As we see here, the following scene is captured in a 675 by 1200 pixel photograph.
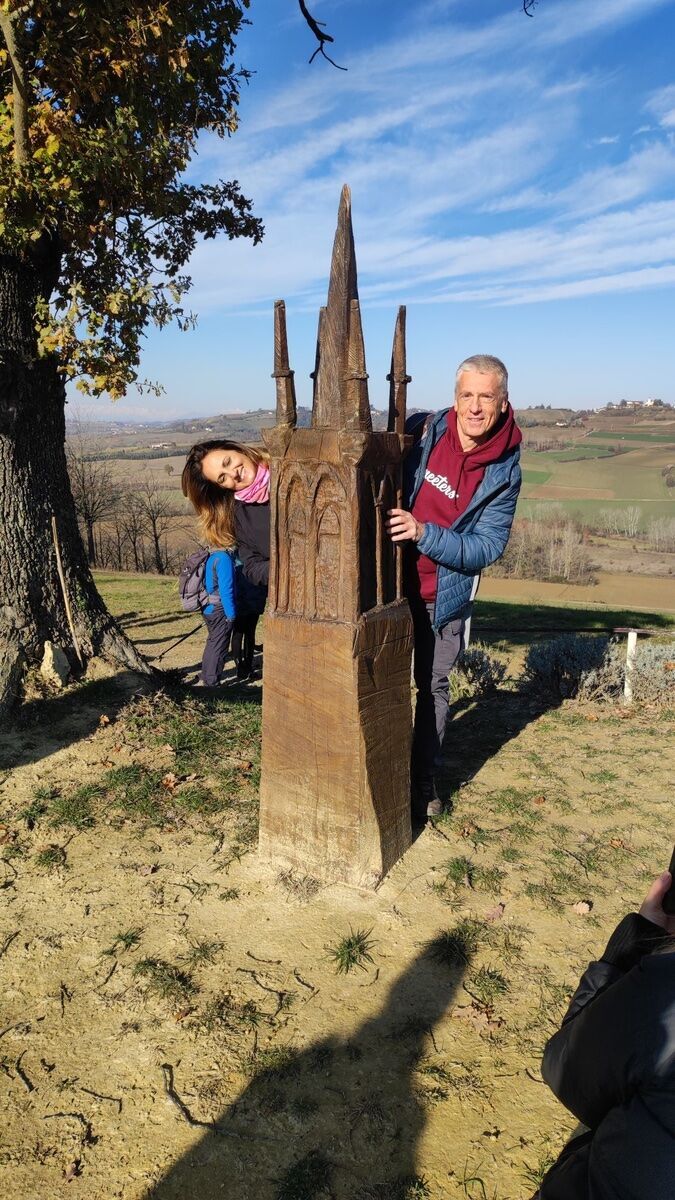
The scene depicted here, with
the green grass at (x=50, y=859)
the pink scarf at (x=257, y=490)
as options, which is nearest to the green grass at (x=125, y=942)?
the green grass at (x=50, y=859)

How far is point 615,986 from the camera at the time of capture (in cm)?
130

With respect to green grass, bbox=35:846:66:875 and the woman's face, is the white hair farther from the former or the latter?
green grass, bbox=35:846:66:875

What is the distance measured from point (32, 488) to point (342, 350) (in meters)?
3.08

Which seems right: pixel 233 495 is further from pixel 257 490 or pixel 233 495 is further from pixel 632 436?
pixel 632 436

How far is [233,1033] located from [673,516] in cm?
4771

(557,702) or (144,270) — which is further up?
(144,270)

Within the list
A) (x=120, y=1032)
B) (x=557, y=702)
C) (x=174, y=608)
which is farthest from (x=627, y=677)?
(x=174, y=608)

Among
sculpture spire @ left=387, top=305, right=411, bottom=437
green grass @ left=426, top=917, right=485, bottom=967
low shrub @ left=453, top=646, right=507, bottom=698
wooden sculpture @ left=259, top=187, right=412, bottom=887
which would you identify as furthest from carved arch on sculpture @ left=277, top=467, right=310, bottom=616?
low shrub @ left=453, top=646, right=507, bottom=698

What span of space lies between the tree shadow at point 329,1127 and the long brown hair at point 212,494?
2.63m

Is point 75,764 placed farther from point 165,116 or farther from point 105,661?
point 165,116

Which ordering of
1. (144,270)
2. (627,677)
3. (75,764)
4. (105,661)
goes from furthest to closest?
(627,677) < (105,661) < (144,270) < (75,764)

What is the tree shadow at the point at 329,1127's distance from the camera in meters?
2.09

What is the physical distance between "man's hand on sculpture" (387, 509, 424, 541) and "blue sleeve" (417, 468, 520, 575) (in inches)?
2.1

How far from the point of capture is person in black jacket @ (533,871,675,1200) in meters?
1.10
